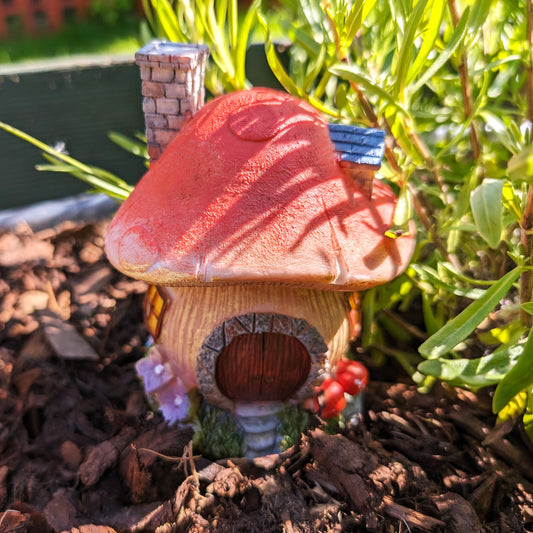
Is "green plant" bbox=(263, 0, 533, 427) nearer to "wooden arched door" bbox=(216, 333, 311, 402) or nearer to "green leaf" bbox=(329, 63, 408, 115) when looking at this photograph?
"green leaf" bbox=(329, 63, 408, 115)

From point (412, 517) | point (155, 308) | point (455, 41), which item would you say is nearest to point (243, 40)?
point (455, 41)

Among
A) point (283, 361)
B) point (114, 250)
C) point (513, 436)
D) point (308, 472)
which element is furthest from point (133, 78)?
point (513, 436)

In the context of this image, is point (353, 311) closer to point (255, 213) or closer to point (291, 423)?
point (291, 423)

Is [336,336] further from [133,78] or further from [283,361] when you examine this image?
[133,78]

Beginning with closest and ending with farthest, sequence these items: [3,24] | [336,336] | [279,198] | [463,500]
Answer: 1. [279,198]
2. [463,500]
3. [336,336]
4. [3,24]

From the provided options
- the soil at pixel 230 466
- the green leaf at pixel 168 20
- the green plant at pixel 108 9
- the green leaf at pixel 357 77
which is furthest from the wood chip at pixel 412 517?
the green plant at pixel 108 9
